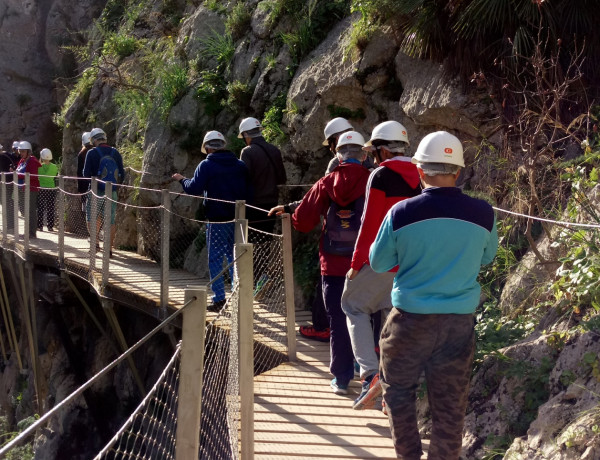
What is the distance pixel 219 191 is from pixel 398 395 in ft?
14.6

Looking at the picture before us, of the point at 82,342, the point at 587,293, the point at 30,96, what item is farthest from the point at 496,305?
the point at 30,96

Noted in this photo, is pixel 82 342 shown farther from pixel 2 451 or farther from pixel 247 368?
pixel 2 451

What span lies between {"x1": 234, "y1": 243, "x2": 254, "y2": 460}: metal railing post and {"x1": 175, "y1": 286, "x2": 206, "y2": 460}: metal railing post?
1262 mm

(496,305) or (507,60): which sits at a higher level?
(507,60)

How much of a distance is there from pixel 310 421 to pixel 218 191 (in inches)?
126

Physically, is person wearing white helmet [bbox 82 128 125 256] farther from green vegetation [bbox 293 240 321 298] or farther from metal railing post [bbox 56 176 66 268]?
green vegetation [bbox 293 240 321 298]

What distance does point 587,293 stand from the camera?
5109mm

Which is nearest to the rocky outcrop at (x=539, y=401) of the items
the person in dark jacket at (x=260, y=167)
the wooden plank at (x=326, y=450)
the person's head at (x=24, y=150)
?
the wooden plank at (x=326, y=450)

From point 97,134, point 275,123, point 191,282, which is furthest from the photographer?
point 97,134

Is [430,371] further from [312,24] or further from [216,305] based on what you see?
[312,24]

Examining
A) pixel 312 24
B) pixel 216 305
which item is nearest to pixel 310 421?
pixel 216 305

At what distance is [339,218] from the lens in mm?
5875

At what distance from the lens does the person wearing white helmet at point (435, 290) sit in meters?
3.89

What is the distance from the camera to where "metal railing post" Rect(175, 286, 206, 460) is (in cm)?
320
